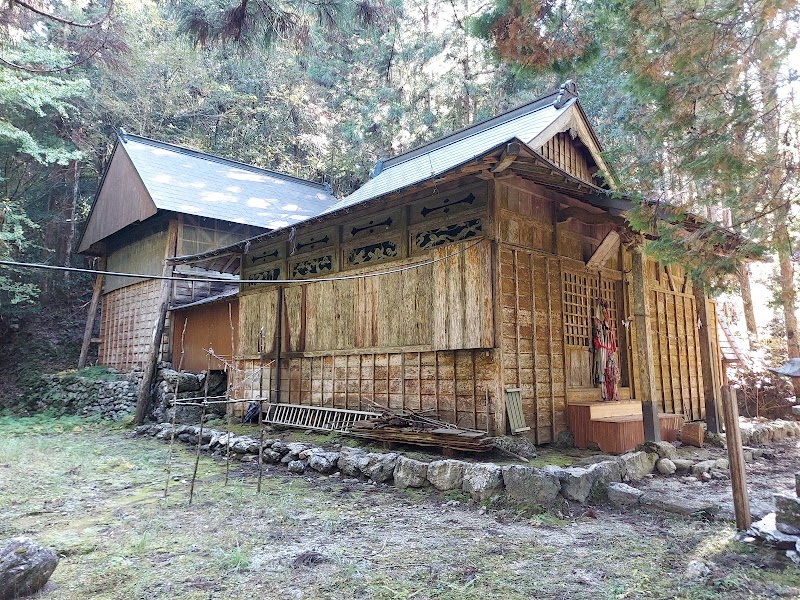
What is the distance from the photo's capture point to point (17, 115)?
19406 mm

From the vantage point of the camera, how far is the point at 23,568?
3.92m

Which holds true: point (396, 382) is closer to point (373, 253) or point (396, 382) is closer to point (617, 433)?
point (373, 253)

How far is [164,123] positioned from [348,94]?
29.7 feet

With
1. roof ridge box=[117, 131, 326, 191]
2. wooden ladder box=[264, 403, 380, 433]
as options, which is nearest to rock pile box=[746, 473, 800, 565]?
wooden ladder box=[264, 403, 380, 433]

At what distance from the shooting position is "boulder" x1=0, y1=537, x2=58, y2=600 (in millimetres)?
3840

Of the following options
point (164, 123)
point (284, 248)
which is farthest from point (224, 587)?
point (164, 123)

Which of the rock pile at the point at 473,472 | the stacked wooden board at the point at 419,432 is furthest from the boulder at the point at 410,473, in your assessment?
the stacked wooden board at the point at 419,432

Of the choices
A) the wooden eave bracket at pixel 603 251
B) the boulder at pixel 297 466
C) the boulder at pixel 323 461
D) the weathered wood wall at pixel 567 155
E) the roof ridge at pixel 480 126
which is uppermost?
the roof ridge at pixel 480 126

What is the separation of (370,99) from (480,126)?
12.6 metres

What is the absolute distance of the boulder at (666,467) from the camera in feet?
25.1

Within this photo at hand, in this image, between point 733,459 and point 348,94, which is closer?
point 733,459

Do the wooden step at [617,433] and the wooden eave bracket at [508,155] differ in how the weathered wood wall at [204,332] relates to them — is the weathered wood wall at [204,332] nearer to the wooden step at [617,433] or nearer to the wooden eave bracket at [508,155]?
the wooden eave bracket at [508,155]

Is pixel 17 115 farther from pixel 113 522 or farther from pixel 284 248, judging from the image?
pixel 113 522

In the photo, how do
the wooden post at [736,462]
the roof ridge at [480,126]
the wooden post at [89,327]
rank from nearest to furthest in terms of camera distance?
the wooden post at [736,462], the roof ridge at [480,126], the wooden post at [89,327]
